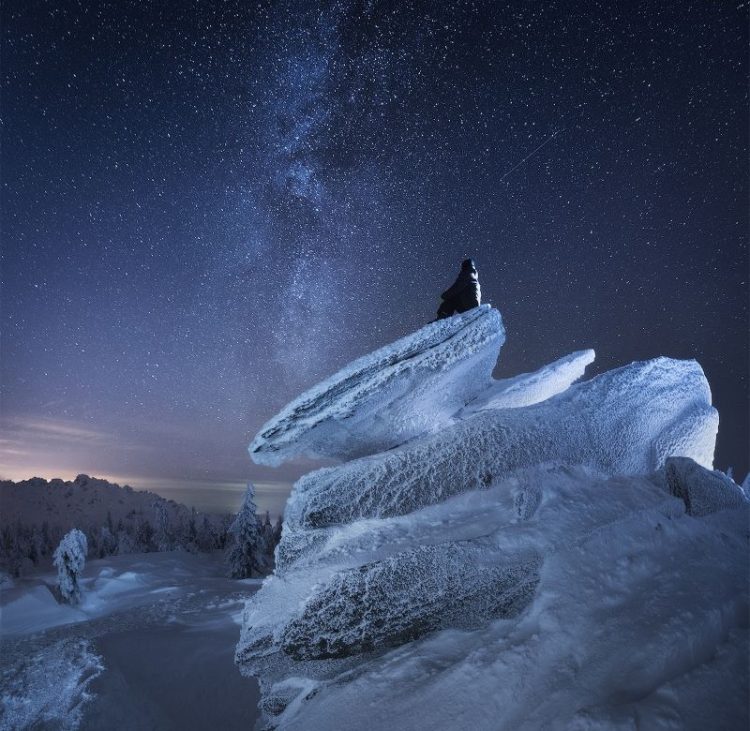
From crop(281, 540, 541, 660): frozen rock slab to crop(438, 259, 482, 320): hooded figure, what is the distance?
4.24m

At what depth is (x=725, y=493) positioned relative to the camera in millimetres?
4047

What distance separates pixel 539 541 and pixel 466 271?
4686 mm

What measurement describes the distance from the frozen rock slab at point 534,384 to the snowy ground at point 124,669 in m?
7.53

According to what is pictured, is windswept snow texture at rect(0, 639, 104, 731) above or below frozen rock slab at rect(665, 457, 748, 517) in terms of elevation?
below

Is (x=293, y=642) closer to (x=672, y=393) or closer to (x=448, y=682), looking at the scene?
(x=448, y=682)

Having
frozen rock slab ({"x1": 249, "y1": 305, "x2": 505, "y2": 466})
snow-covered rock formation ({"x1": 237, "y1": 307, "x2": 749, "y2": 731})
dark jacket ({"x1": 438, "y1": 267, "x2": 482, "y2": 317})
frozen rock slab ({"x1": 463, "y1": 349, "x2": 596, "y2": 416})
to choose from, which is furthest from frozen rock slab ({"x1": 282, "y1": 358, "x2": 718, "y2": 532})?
dark jacket ({"x1": 438, "y1": 267, "x2": 482, "y2": 317})

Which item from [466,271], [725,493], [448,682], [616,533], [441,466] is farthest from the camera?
[466,271]

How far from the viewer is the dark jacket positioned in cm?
684

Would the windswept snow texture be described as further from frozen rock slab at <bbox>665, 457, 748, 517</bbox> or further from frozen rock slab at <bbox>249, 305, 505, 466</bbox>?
frozen rock slab at <bbox>665, 457, 748, 517</bbox>

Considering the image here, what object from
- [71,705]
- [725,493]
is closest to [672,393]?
[725,493]

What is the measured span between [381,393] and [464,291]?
9.57 feet

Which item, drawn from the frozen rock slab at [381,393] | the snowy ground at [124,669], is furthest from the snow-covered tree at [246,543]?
the frozen rock slab at [381,393]

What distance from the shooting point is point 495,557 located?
3439mm

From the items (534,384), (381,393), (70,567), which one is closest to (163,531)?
(70,567)
